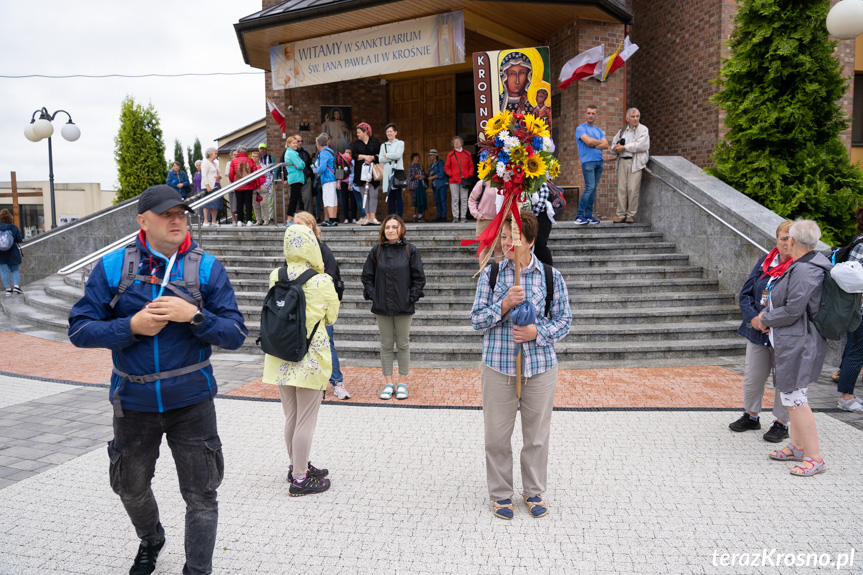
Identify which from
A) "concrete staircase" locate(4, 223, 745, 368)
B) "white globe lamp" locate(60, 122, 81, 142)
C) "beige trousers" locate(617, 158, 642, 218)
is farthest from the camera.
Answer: "white globe lamp" locate(60, 122, 81, 142)

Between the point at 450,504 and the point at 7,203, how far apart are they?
48.3 m

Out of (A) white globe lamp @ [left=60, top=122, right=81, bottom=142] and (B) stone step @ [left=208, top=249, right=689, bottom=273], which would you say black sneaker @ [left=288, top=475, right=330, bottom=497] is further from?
(A) white globe lamp @ [left=60, top=122, right=81, bottom=142]

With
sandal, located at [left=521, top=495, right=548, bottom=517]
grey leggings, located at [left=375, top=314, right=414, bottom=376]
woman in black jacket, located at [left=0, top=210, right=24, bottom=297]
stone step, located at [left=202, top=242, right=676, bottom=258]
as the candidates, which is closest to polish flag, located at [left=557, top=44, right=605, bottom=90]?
stone step, located at [left=202, top=242, right=676, bottom=258]

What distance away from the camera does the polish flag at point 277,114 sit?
1496 centimetres

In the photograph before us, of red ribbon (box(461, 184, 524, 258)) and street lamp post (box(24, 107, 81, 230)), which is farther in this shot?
street lamp post (box(24, 107, 81, 230))

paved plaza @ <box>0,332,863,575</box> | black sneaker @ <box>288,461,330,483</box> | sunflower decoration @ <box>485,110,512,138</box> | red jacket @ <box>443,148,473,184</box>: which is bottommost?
paved plaza @ <box>0,332,863,575</box>

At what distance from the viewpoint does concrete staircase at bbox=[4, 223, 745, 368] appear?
7.94 m

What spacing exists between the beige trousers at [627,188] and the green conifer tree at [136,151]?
19.7 meters

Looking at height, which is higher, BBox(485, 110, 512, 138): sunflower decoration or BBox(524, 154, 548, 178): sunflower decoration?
BBox(485, 110, 512, 138): sunflower decoration

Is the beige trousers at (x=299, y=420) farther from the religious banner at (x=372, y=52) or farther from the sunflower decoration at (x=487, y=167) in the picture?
the religious banner at (x=372, y=52)

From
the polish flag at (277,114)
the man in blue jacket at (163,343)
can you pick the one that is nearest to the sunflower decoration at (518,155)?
the man in blue jacket at (163,343)

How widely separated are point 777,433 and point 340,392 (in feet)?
13.3

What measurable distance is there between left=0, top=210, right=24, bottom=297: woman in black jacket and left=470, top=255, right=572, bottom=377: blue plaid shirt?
42.0 feet

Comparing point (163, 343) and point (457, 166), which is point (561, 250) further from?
point (163, 343)
